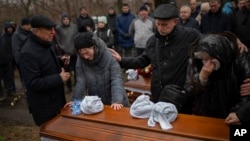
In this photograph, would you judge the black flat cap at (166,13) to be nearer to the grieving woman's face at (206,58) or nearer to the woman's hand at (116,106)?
the grieving woman's face at (206,58)

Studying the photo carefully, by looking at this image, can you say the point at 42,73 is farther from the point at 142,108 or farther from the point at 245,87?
the point at 245,87

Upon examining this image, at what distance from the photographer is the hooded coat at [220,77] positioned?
228 cm

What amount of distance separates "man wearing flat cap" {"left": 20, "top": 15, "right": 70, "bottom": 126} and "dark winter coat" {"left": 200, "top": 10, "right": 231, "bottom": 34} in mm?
3451

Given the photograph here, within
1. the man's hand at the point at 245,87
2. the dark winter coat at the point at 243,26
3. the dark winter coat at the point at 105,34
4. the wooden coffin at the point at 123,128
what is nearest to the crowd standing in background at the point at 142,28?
the dark winter coat at the point at 105,34

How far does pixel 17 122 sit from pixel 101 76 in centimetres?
340

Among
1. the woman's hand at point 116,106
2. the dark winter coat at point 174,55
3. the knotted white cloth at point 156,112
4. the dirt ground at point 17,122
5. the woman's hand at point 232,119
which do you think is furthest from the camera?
the dirt ground at point 17,122

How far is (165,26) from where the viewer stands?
10.1 feet

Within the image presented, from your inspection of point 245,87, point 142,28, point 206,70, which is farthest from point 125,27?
point 245,87

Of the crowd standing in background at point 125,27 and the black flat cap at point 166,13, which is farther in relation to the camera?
the crowd standing in background at point 125,27

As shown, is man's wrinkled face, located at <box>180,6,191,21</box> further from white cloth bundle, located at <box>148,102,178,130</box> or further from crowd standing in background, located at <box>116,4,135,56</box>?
white cloth bundle, located at <box>148,102,178,130</box>

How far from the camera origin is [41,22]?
128 inches

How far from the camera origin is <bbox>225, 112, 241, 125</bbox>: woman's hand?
2233 mm

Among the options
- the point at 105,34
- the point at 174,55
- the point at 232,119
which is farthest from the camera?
the point at 105,34

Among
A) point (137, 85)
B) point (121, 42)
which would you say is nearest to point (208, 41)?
point (137, 85)
